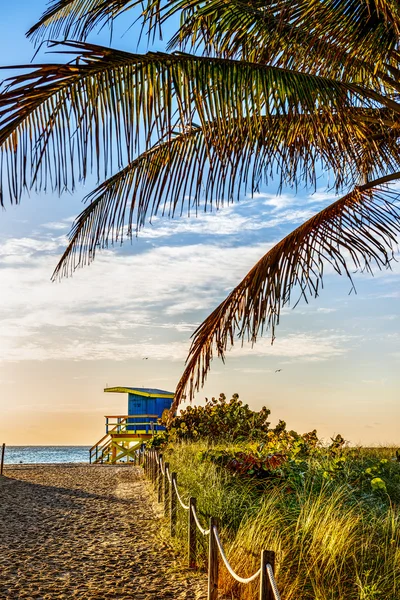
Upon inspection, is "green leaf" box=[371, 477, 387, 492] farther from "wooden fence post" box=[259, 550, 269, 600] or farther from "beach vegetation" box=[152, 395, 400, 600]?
"wooden fence post" box=[259, 550, 269, 600]

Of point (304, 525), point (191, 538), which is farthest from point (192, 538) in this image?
point (304, 525)

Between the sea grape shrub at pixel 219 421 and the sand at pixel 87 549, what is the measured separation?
20.2 ft

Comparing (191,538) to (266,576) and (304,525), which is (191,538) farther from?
(266,576)

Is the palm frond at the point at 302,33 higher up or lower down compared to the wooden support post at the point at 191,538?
higher up

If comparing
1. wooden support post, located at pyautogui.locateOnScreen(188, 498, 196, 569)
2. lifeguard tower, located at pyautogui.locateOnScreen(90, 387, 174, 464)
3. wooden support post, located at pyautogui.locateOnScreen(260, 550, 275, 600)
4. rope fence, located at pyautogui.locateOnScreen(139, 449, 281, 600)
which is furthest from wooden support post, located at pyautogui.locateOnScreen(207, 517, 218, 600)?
lifeguard tower, located at pyautogui.locateOnScreen(90, 387, 174, 464)

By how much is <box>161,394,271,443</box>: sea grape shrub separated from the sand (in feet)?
20.2

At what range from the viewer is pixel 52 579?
6.68 m

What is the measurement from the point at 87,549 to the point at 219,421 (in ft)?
43.0

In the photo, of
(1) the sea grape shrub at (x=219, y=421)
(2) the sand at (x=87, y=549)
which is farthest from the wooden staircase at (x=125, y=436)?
(2) the sand at (x=87, y=549)

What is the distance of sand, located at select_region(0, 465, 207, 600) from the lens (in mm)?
6270

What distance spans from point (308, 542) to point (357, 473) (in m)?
4.83

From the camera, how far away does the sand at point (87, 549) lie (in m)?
6.27

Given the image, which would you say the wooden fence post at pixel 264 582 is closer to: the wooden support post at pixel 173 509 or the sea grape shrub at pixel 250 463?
the wooden support post at pixel 173 509

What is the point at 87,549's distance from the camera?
319 inches
